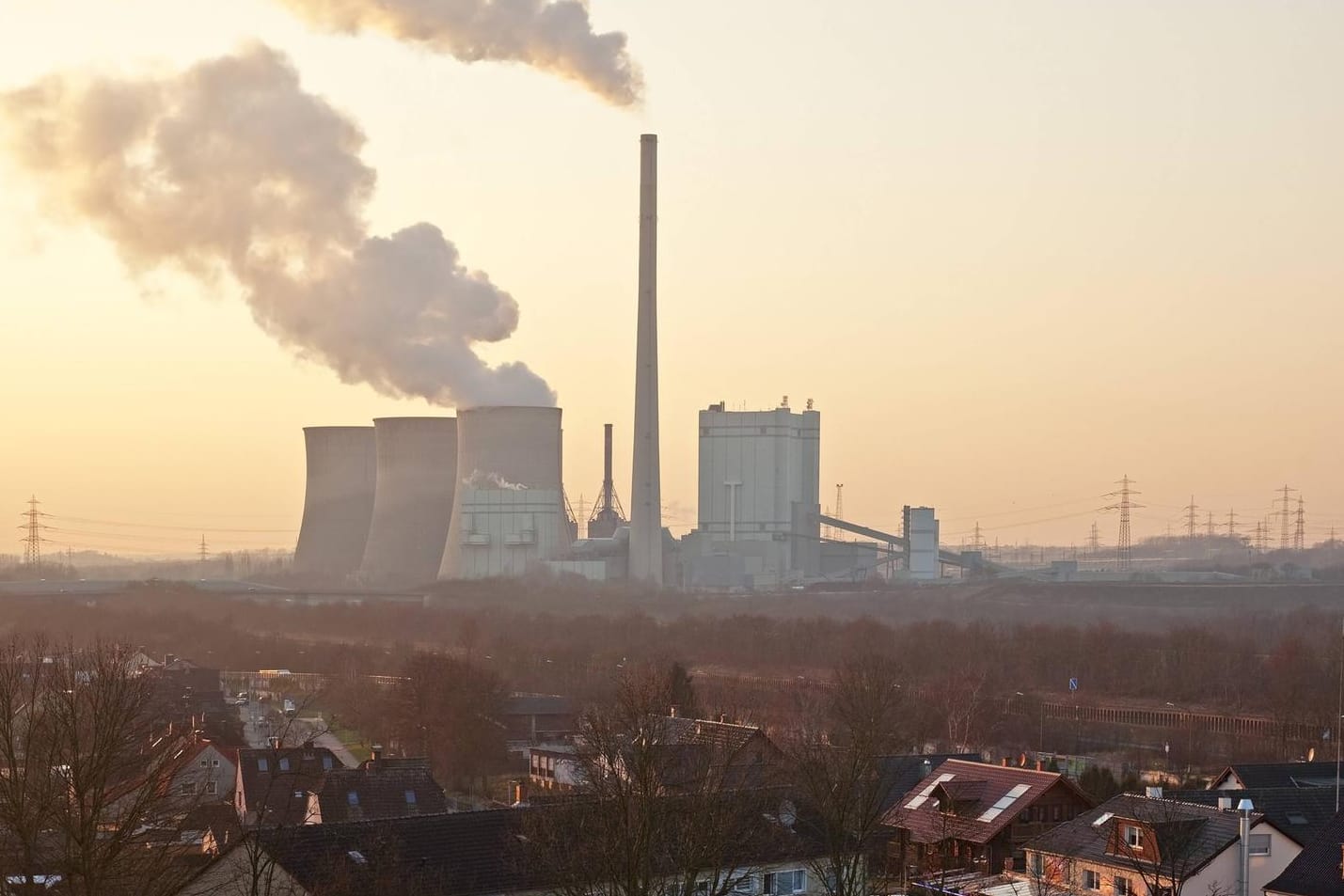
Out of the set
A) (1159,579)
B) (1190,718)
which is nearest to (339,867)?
(1190,718)

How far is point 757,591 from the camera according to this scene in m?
61.7

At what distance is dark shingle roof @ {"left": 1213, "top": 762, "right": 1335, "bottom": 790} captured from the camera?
1731cm

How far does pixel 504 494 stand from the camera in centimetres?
4525

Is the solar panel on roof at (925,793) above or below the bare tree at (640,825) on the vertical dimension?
below

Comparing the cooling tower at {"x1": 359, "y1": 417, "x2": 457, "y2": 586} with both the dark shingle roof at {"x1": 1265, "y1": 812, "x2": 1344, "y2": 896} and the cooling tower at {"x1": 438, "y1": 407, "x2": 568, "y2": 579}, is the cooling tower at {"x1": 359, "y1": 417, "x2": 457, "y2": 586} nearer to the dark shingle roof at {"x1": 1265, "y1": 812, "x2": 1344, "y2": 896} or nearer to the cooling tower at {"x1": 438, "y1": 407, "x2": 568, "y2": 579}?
the cooling tower at {"x1": 438, "y1": 407, "x2": 568, "y2": 579}

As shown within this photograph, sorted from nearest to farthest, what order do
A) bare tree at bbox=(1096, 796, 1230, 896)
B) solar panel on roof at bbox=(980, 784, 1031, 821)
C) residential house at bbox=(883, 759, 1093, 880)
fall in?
bare tree at bbox=(1096, 796, 1230, 896), residential house at bbox=(883, 759, 1093, 880), solar panel on roof at bbox=(980, 784, 1031, 821)

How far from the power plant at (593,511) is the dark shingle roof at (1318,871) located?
31292mm

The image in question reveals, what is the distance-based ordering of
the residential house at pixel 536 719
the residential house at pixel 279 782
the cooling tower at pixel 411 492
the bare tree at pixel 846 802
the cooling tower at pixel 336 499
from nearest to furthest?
1. the bare tree at pixel 846 802
2. the residential house at pixel 279 782
3. the residential house at pixel 536 719
4. the cooling tower at pixel 411 492
5. the cooling tower at pixel 336 499

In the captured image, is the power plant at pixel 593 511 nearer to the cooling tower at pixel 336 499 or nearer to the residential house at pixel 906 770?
the cooling tower at pixel 336 499

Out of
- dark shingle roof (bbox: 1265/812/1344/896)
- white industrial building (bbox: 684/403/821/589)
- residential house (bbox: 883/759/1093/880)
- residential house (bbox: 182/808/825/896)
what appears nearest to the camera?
residential house (bbox: 182/808/825/896)

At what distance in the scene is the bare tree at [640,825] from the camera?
1022 cm

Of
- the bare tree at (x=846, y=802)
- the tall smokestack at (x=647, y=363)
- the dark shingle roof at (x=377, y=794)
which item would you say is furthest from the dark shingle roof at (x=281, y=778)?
the tall smokestack at (x=647, y=363)

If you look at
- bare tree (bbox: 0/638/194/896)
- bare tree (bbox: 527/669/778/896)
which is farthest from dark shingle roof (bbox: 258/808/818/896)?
bare tree (bbox: 0/638/194/896)

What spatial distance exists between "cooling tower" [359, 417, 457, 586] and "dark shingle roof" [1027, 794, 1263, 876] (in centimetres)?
3320
